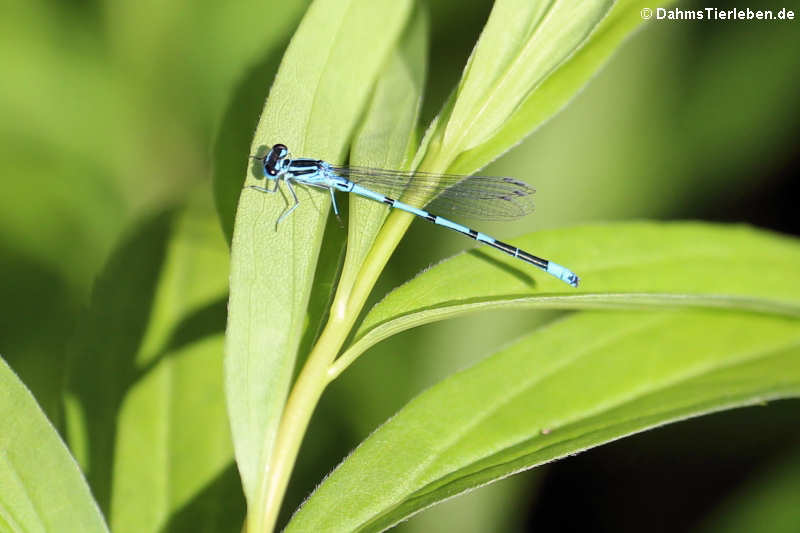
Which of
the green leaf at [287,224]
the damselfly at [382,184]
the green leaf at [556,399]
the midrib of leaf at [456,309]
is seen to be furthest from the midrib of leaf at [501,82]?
the green leaf at [556,399]

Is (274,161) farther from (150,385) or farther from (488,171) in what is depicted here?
(488,171)

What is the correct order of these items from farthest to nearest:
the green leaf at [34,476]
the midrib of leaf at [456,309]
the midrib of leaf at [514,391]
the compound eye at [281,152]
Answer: the compound eye at [281,152]
the midrib of leaf at [514,391]
the midrib of leaf at [456,309]
the green leaf at [34,476]

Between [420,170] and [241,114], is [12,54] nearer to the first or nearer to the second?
[241,114]

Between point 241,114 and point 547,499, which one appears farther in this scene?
point 547,499

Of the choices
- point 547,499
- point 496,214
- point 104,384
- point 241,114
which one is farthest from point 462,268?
point 547,499

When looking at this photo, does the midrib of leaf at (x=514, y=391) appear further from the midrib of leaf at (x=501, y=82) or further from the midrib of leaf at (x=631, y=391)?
the midrib of leaf at (x=501, y=82)

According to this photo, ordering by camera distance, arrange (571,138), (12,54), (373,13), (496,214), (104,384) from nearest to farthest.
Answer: (373,13) < (104,384) < (496,214) < (571,138) < (12,54)
